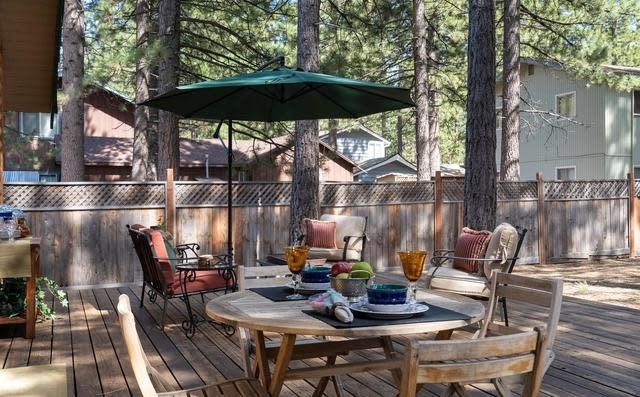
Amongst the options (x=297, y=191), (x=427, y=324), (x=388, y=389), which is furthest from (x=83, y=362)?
(x=297, y=191)

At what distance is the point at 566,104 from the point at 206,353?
50.1ft

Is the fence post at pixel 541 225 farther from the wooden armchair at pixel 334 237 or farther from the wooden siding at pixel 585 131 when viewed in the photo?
the wooden siding at pixel 585 131

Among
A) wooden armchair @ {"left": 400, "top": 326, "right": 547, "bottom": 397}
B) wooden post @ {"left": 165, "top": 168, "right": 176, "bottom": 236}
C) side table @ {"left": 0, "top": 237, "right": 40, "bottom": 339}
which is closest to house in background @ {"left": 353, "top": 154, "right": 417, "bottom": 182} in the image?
wooden post @ {"left": 165, "top": 168, "right": 176, "bottom": 236}

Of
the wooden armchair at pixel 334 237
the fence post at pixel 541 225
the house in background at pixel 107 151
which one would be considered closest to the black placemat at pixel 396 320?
the wooden armchair at pixel 334 237

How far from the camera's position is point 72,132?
9242 millimetres

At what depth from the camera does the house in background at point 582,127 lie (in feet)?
52.2

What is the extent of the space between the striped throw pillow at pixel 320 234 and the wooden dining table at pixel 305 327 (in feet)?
15.1

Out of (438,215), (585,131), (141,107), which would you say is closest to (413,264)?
(438,215)

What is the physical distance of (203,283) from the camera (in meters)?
5.41

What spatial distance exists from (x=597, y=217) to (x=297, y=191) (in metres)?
6.32

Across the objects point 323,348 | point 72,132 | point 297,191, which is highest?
point 72,132

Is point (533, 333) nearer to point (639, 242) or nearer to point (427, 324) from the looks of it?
point (427, 324)

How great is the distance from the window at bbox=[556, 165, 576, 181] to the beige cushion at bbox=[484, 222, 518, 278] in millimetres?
12887

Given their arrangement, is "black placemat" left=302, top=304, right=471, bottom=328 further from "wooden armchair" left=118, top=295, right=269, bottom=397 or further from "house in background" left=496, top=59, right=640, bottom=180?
"house in background" left=496, top=59, right=640, bottom=180
